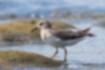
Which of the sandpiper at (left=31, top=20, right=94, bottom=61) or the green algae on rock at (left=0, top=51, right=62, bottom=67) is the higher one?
the sandpiper at (left=31, top=20, right=94, bottom=61)

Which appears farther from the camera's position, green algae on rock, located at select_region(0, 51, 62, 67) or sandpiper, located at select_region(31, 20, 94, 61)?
sandpiper, located at select_region(31, 20, 94, 61)

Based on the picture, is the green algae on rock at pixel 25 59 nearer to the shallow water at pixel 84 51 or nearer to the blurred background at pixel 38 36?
the blurred background at pixel 38 36

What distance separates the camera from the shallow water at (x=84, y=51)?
9.35 feet

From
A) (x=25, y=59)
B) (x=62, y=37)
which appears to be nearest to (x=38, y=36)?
(x=62, y=37)

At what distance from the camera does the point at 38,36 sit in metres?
3.32

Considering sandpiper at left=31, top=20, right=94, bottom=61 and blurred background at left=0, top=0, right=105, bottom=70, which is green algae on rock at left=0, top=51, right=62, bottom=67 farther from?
sandpiper at left=31, top=20, right=94, bottom=61

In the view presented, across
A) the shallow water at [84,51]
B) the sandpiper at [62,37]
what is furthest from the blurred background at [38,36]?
the sandpiper at [62,37]

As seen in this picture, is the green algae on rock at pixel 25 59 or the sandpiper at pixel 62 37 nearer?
the green algae on rock at pixel 25 59

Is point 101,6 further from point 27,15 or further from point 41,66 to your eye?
point 41,66

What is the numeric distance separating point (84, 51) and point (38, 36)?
0.58 m

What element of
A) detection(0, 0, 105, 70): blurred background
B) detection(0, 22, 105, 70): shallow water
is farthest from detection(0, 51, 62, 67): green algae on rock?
detection(0, 22, 105, 70): shallow water

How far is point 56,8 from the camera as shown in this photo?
3479 millimetres

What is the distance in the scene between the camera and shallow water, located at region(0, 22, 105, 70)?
285 centimetres

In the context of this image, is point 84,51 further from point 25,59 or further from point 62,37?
point 25,59
